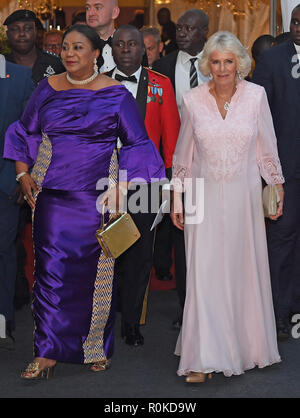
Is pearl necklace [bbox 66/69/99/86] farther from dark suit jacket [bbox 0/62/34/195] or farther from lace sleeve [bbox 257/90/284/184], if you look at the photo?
lace sleeve [bbox 257/90/284/184]

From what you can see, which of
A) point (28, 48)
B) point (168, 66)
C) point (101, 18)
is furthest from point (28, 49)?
point (168, 66)

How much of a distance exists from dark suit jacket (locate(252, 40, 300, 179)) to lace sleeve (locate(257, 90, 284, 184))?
0.80m

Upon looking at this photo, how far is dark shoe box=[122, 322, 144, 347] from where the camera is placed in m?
6.00

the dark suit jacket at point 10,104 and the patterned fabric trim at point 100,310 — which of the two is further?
the dark suit jacket at point 10,104

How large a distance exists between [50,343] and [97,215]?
79 cm

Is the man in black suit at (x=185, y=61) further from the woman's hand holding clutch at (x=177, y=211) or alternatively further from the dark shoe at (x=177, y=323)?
the woman's hand holding clutch at (x=177, y=211)

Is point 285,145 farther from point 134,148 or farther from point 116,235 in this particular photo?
point 116,235

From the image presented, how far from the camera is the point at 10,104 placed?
5.86m

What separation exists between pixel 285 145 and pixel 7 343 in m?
2.27

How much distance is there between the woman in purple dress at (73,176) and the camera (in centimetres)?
517

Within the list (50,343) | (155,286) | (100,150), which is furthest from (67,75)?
(155,286)

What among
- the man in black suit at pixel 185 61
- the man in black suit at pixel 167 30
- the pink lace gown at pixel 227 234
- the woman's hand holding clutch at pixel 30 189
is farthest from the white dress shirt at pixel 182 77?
the man in black suit at pixel 167 30

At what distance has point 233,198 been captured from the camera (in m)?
5.23

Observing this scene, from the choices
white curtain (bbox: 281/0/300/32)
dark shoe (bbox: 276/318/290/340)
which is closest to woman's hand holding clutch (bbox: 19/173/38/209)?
dark shoe (bbox: 276/318/290/340)
